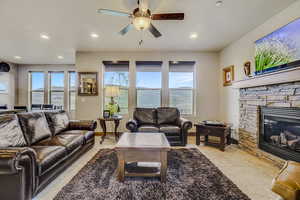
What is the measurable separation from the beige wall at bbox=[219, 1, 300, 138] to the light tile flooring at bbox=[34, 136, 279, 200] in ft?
3.80

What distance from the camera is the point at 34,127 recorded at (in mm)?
2346

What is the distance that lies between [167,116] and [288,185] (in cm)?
297

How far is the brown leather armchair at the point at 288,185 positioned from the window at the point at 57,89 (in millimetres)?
7426

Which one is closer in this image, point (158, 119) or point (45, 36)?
point (45, 36)

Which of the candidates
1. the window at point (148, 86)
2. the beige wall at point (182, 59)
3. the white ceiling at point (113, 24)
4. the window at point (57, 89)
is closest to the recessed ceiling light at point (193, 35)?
the white ceiling at point (113, 24)

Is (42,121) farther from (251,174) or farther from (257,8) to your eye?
(257,8)

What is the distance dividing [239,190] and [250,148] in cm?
169

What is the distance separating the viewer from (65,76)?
6.65 metres

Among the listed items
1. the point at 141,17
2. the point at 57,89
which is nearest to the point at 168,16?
the point at 141,17

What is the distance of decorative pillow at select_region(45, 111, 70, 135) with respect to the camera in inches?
113

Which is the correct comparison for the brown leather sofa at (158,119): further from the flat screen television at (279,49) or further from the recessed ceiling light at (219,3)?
the recessed ceiling light at (219,3)

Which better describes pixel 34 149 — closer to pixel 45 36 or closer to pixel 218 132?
pixel 45 36

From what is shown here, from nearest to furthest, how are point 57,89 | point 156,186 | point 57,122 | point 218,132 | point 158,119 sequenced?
point 156,186 < point 57,122 < point 218,132 < point 158,119 < point 57,89

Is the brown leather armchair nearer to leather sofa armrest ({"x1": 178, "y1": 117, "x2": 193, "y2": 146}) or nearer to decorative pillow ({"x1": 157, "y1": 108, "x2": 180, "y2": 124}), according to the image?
leather sofa armrest ({"x1": 178, "y1": 117, "x2": 193, "y2": 146})
